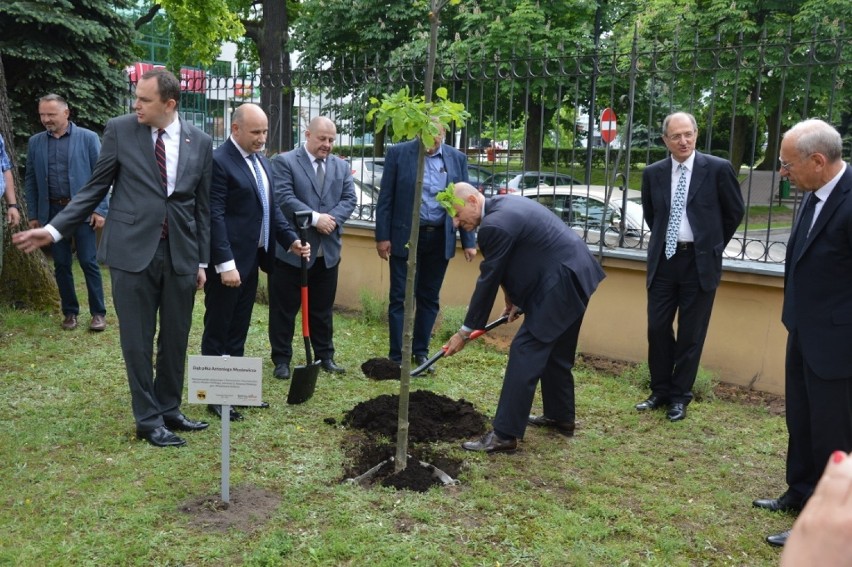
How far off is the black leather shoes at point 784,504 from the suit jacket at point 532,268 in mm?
1466

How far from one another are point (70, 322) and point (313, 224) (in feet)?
9.41

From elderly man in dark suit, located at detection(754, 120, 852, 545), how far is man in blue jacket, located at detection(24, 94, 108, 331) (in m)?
5.74

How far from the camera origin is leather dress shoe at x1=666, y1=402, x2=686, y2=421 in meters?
6.05

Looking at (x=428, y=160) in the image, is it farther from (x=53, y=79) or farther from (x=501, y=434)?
(x=53, y=79)

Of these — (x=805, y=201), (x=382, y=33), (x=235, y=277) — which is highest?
(x=382, y=33)

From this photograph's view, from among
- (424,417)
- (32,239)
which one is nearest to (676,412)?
(424,417)

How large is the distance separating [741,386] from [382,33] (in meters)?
14.5

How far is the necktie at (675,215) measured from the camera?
236 inches

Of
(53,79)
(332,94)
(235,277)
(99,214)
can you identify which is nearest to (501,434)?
(235,277)

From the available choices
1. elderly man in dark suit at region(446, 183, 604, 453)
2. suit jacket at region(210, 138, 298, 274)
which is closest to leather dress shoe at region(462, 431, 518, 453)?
elderly man in dark suit at region(446, 183, 604, 453)

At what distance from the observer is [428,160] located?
6.81 metres

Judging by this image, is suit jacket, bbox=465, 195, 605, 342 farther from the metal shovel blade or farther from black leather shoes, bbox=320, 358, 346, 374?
black leather shoes, bbox=320, 358, 346, 374

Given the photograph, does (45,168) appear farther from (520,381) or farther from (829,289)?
(829,289)

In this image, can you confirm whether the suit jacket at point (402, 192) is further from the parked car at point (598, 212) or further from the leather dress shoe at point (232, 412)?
the leather dress shoe at point (232, 412)
